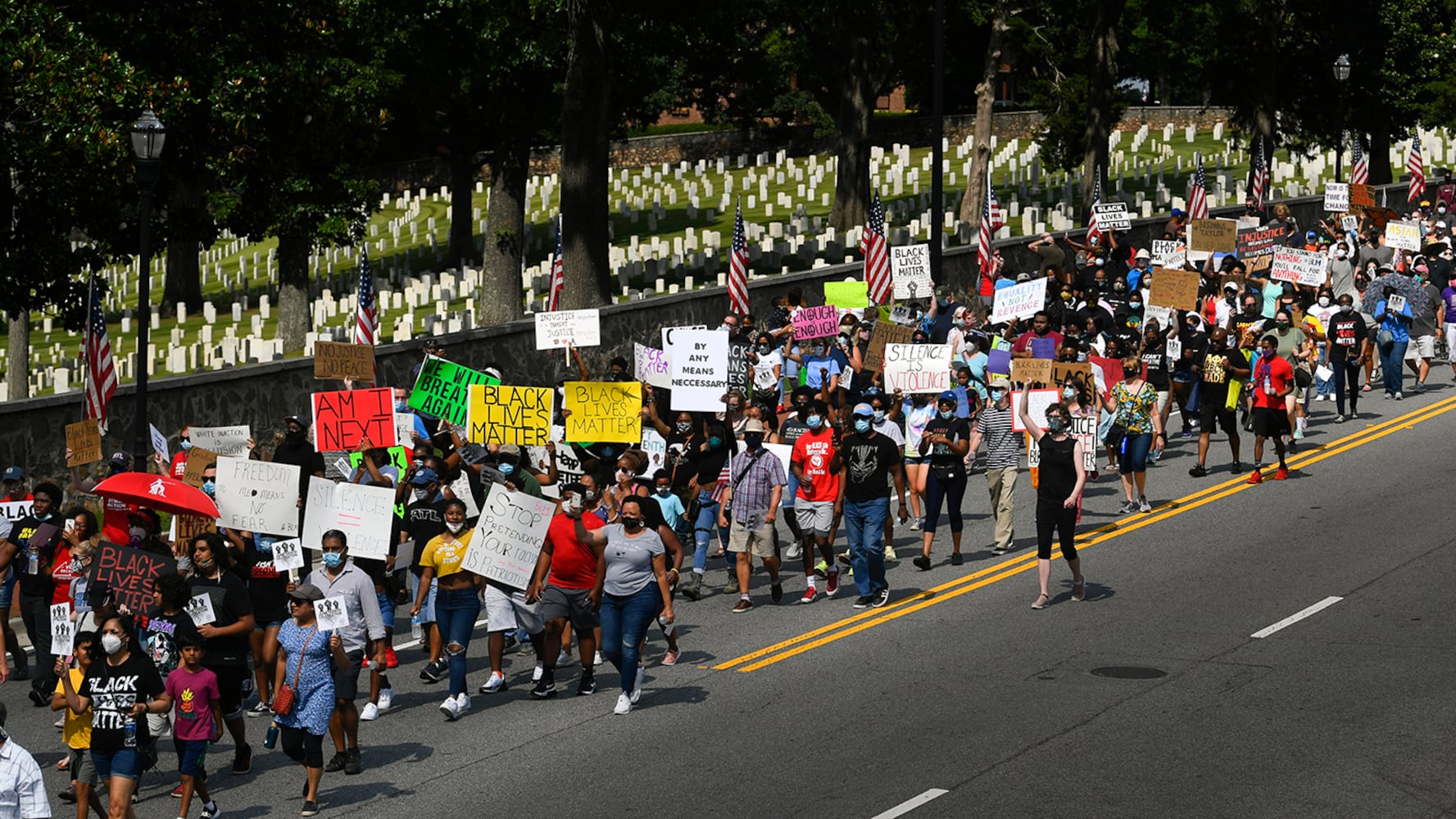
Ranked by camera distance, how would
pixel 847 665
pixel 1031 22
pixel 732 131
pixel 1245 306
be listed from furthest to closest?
pixel 732 131 → pixel 1031 22 → pixel 1245 306 → pixel 847 665

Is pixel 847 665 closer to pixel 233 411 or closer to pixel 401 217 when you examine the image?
pixel 233 411

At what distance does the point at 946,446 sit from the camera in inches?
772

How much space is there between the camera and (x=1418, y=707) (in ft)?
46.7

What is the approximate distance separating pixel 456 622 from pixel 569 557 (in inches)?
39.0

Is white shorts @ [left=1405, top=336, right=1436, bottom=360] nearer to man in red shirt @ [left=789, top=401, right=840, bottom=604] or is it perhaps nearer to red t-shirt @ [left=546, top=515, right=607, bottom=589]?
man in red shirt @ [left=789, top=401, right=840, bottom=604]

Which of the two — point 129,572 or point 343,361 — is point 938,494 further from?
point 129,572

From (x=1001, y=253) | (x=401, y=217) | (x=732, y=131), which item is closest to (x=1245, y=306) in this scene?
(x=1001, y=253)

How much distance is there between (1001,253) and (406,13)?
12.4m

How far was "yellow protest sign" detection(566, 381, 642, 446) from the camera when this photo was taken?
19.9 metres

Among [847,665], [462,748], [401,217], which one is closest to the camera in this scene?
[462,748]

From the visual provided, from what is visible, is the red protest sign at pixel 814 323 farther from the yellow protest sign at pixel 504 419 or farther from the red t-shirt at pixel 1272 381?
the yellow protest sign at pixel 504 419

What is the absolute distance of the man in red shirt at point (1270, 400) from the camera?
23312 mm

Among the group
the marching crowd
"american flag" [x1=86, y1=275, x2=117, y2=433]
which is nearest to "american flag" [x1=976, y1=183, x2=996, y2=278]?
the marching crowd

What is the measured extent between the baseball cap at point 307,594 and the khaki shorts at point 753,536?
18.8 feet
